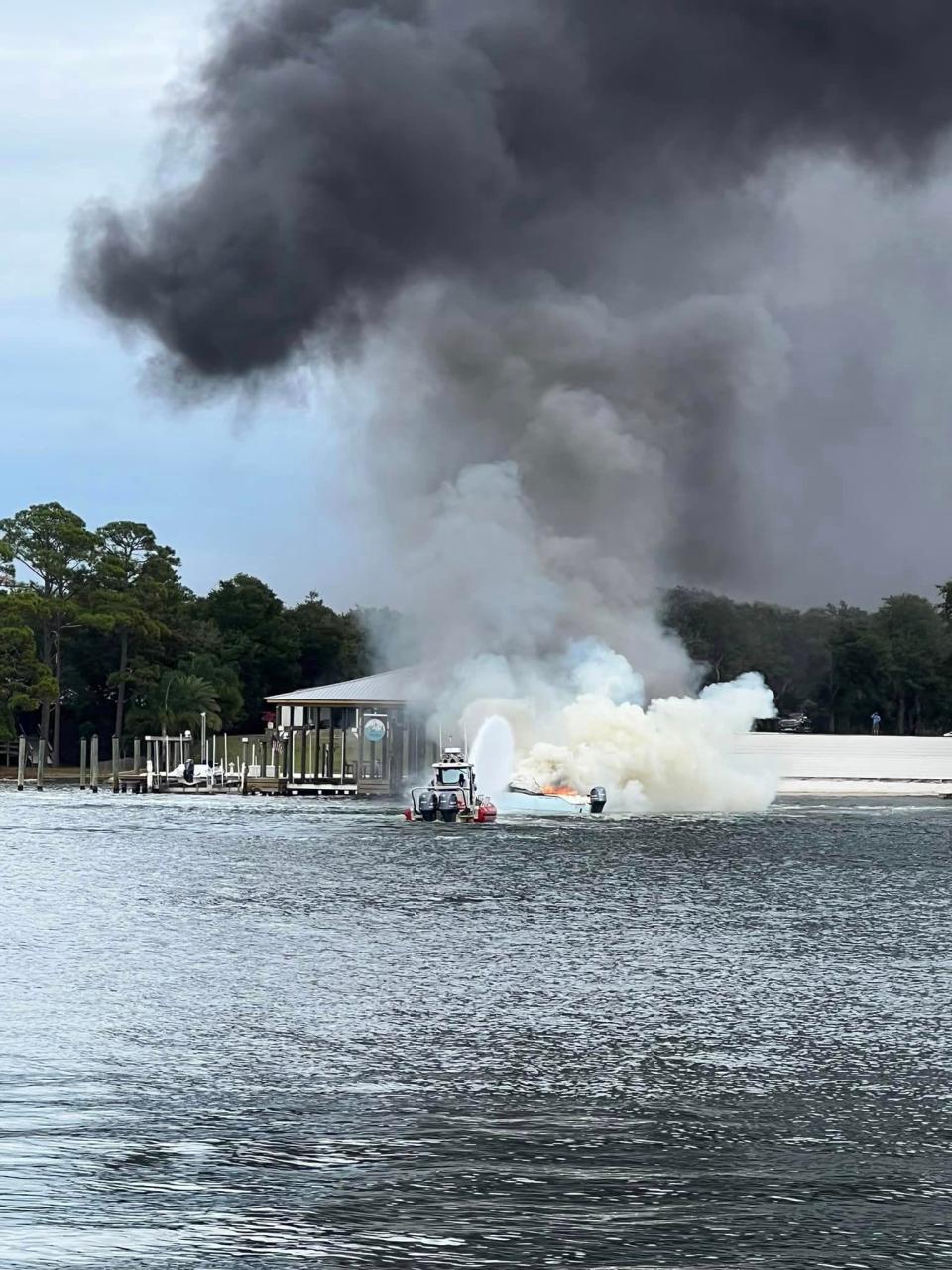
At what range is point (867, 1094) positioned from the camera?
21.4m

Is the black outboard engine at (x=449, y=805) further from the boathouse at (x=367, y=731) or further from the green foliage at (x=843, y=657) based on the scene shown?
the green foliage at (x=843, y=657)

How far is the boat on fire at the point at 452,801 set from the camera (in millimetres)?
92250

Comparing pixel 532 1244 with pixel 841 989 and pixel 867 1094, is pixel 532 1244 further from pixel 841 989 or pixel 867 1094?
pixel 841 989

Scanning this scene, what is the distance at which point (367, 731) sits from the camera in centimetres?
13600

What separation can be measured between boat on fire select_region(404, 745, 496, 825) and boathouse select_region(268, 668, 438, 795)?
2434cm

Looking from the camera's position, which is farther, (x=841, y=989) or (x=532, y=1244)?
(x=841, y=989)

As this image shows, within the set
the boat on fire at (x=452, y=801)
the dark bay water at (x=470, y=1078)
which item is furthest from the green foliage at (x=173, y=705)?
the dark bay water at (x=470, y=1078)

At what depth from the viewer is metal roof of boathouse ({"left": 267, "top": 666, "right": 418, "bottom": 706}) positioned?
12712 cm

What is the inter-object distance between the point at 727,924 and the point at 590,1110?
24.5 meters

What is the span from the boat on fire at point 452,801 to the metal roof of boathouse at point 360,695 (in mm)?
26481

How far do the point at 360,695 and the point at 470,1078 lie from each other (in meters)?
111

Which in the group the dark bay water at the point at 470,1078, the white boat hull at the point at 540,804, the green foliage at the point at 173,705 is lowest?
the dark bay water at the point at 470,1078

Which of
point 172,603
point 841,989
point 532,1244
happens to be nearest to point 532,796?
point 172,603

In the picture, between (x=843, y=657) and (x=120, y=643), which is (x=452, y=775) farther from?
(x=843, y=657)
